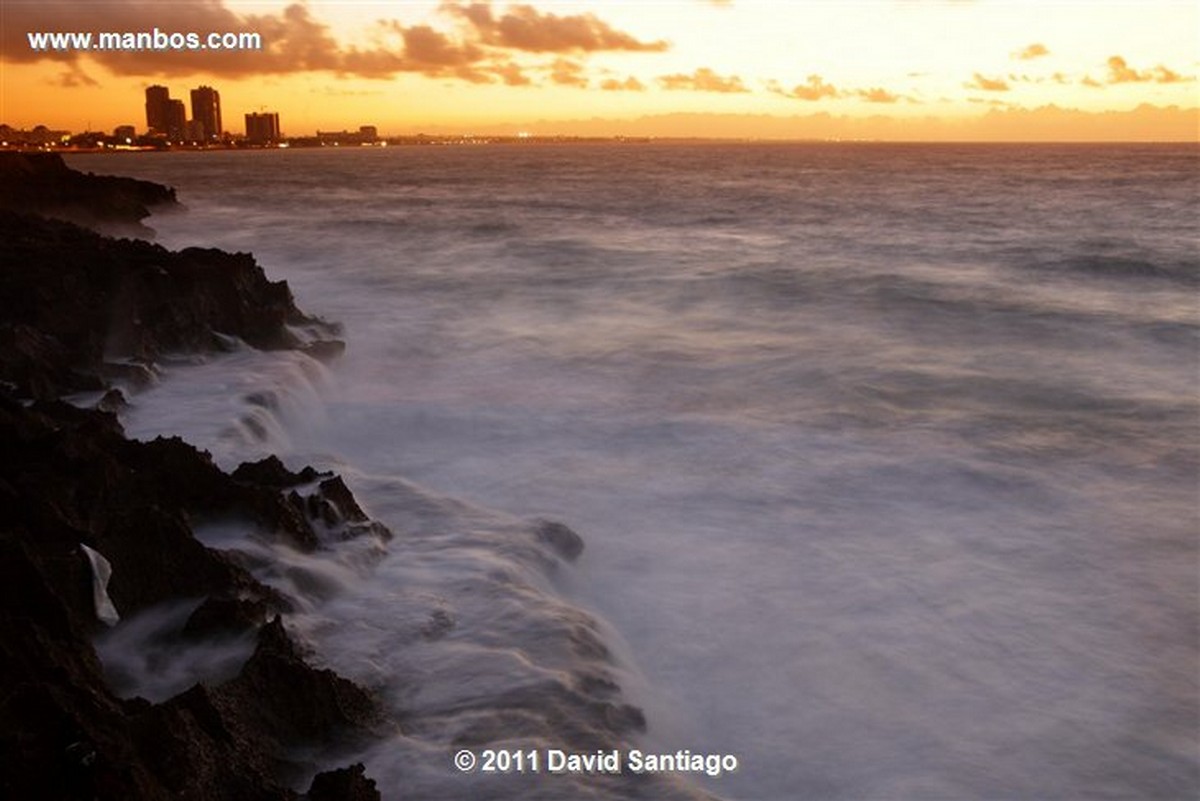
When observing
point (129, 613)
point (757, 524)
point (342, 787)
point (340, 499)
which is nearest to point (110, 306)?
point (340, 499)

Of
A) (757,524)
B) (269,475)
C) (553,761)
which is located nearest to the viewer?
(553,761)

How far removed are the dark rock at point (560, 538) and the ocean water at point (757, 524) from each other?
0.10 meters

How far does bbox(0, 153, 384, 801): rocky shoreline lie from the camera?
393 centimetres

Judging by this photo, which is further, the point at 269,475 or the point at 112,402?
the point at 112,402

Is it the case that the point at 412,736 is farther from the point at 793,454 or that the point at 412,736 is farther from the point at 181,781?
the point at 793,454

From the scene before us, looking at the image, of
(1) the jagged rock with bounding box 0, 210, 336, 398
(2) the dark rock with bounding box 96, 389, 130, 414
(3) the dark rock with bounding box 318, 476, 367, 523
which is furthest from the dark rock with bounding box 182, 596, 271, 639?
(2) the dark rock with bounding box 96, 389, 130, 414

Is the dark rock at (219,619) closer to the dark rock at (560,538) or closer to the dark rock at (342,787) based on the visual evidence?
the dark rock at (342,787)

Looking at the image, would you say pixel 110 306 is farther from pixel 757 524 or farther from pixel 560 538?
pixel 757 524

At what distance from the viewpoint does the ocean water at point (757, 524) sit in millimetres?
6324

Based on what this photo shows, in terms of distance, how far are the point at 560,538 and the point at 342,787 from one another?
462 cm

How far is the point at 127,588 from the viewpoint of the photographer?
612cm

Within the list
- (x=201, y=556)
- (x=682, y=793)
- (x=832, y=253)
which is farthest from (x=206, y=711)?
(x=832, y=253)

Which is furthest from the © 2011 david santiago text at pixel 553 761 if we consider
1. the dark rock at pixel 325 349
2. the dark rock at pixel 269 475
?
the dark rock at pixel 325 349

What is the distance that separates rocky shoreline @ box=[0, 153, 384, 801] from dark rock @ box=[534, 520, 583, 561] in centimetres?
133
